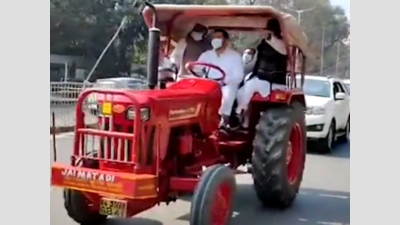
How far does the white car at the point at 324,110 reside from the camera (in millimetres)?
13594

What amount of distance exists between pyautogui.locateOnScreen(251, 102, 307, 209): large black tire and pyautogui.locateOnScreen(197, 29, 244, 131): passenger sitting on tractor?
0.44 m

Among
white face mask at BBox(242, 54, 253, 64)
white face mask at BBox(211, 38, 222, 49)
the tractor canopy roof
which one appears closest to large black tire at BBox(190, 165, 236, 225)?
white face mask at BBox(211, 38, 222, 49)

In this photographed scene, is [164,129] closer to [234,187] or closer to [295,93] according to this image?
[234,187]

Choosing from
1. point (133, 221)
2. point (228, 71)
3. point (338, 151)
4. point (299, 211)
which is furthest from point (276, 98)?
point (338, 151)

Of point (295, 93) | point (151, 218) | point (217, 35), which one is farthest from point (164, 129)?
point (295, 93)

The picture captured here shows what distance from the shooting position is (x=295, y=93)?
8.11m

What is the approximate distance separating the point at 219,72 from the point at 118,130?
6.73ft

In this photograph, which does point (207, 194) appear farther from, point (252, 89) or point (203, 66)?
point (252, 89)

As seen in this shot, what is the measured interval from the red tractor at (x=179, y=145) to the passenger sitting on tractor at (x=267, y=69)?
11 centimetres

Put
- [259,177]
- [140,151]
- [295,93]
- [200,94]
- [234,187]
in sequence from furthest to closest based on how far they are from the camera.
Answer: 1. [295,93]
2. [259,177]
3. [200,94]
4. [234,187]
5. [140,151]

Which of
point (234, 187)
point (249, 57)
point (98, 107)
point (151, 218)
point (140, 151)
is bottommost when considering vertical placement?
point (151, 218)

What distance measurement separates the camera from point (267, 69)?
26.3ft

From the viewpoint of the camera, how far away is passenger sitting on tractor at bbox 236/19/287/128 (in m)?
7.73

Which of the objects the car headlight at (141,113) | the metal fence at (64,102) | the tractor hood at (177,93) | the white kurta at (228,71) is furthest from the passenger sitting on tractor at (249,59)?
the metal fence at (64,102)
